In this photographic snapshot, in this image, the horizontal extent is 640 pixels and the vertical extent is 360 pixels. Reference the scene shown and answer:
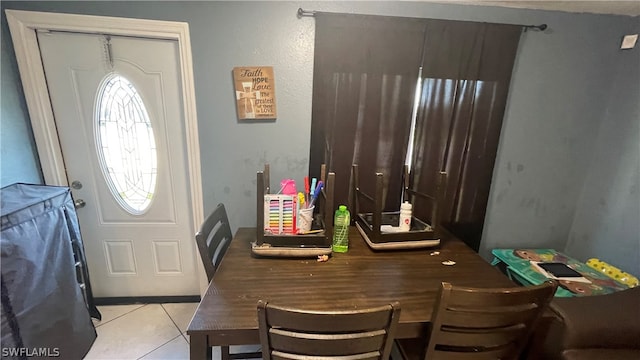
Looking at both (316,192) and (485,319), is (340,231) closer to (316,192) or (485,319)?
(316,192)

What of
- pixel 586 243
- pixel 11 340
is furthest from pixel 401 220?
pixel 11 340

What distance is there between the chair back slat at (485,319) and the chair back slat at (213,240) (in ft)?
3.14

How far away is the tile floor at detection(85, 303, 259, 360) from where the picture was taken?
5.37 ft

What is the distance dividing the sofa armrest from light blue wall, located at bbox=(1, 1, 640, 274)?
2.69 feet

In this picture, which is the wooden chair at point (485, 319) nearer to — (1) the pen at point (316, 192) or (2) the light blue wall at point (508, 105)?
(1) the pen at point (316, 192)

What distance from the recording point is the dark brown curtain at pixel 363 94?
1590 mm

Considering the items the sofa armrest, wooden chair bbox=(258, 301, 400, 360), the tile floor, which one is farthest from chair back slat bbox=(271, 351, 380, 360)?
the tile floor

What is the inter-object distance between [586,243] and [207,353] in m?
2.59

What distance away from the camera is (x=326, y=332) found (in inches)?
32.4

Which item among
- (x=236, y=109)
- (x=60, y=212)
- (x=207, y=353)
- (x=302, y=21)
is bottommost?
(x=207, y=353)

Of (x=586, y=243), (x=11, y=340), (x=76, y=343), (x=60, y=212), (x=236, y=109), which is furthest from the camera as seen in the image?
(x=586, y=243)

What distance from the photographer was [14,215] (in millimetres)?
1162

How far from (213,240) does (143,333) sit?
100cm

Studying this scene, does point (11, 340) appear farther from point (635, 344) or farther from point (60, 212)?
point (635, 344)
